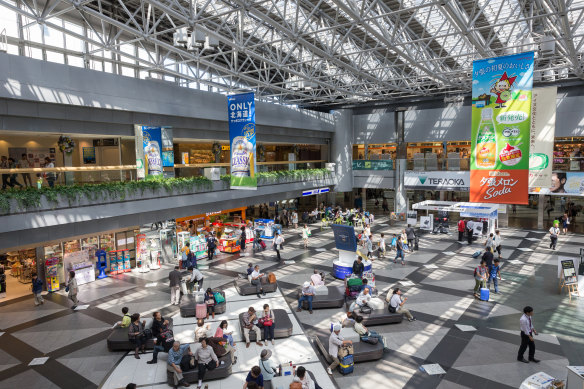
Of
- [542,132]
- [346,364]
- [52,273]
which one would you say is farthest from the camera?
[52,273]

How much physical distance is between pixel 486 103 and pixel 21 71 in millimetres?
14515

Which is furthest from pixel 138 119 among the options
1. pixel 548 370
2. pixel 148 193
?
pixel 548 370

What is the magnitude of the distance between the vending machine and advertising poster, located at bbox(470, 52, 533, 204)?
16.0 metres

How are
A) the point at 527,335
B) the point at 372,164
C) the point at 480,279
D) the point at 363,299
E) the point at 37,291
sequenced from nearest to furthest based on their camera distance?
the point at 527,335
the point at 363,299
the point at 480,279
the point at 37,291
the point at 372,164

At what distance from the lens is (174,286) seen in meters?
13.4

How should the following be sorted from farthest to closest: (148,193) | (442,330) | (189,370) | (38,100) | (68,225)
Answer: (148,193)
(68,225)
(38,100)
(442,330)
(189,370)

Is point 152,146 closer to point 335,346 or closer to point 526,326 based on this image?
point 335,346

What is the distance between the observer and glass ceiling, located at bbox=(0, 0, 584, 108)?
45.9ft

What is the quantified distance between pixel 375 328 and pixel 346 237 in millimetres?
5405

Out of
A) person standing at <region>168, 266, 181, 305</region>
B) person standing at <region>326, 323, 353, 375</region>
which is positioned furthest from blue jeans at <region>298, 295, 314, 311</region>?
person standing at <region>168, 266, 181, 305</region>

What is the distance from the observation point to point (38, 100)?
1336 centimetres

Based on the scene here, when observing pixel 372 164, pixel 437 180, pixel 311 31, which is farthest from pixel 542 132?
pixel 372 164

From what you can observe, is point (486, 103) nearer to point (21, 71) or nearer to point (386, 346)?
point (386, 346)

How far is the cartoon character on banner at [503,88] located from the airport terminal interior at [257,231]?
0.04 m
